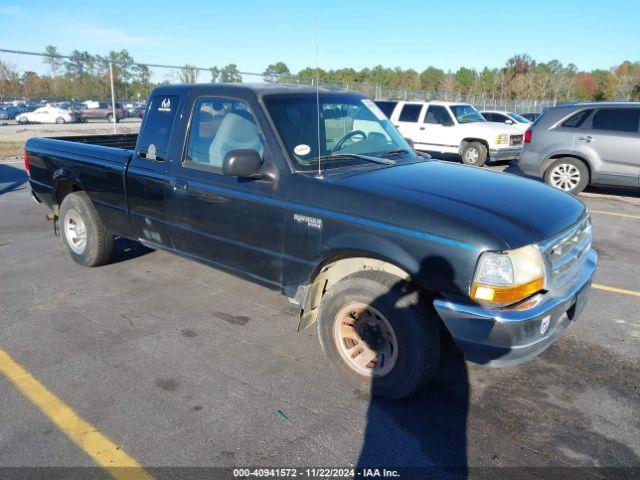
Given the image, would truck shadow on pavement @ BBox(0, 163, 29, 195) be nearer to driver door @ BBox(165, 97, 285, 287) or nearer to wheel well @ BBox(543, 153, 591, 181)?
driver door @ BBox(165, 97, 285, 287)

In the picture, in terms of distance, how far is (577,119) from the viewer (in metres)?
9.90

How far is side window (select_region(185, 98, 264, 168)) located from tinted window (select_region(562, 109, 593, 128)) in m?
8.31

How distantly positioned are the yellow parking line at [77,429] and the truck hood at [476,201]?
78.3 inches

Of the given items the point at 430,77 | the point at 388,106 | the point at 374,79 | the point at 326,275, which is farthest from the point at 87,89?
the point at 430,77

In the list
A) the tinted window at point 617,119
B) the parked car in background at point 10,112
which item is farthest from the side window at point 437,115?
the parked car in background at point 10,112

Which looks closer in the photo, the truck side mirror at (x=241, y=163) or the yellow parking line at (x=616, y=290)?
the truck side mirror at (x=241, y=163)

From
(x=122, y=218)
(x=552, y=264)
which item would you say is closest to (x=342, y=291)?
(x=552, y=264)

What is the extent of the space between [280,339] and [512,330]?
1892mm

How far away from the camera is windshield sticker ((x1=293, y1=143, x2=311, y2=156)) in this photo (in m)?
3.62

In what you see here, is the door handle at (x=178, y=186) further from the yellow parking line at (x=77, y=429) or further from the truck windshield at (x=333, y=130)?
the yellow parking line at (x=77, y=429)

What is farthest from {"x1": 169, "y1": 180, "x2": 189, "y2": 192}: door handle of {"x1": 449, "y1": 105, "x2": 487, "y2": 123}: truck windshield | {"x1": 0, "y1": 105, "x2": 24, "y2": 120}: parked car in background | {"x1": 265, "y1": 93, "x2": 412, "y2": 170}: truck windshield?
{"x1": 0, "y1": 105, "x2": 24, "y2": 120}: parked car in background

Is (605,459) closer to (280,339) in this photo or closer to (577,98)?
(280,339)

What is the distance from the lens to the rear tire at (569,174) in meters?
9.91

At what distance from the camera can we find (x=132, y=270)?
5.53 meters
